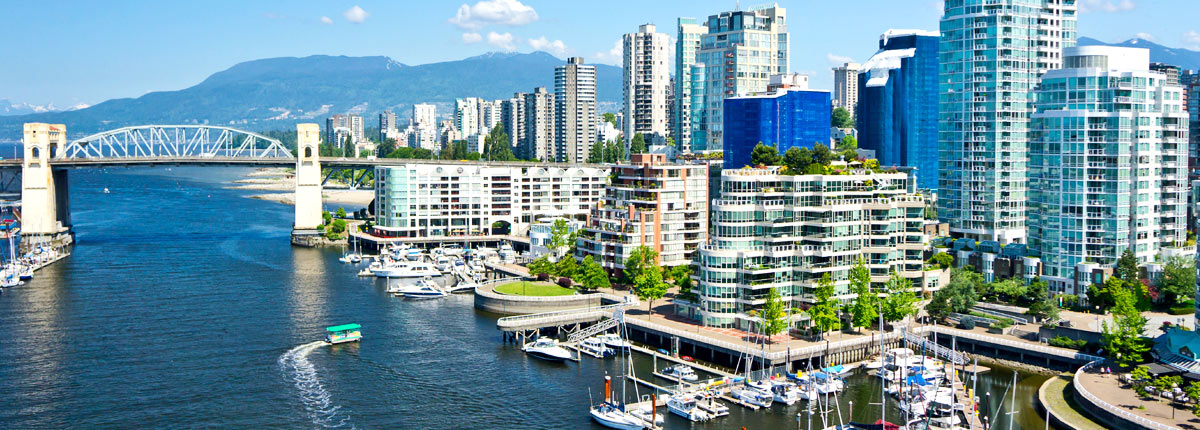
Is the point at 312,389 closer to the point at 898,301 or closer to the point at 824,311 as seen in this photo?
the point at 824,311

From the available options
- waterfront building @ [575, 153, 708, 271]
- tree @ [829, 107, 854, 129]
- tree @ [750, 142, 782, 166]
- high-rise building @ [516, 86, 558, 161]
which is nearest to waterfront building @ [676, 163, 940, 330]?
waterfront building @ [575, 153, 708, 271]

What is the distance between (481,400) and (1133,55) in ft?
148

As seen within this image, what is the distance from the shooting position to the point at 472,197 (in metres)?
111

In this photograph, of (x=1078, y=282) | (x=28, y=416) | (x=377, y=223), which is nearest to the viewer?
(x=28, y=416)

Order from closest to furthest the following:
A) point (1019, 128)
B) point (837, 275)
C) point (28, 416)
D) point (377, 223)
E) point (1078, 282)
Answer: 1. point (28, 416)
2. point (837, 275)
3. point (1078, 282)
4. point (1019, 128)
5. point (377, 223)

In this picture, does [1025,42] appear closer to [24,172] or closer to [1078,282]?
[1078,282]

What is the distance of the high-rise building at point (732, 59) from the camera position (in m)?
126

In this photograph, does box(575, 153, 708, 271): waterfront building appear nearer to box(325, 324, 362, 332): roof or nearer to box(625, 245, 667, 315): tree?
box(625, 245, 667, 315): tree

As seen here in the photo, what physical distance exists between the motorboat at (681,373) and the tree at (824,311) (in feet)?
23.2

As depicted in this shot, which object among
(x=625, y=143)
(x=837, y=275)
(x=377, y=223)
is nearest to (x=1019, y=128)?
(x=837, y=275)

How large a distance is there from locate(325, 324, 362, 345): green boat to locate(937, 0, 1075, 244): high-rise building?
42601mm

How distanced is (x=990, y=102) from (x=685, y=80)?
267 ft

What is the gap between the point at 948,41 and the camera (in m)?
81.7

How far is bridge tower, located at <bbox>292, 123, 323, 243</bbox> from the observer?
118 metres
